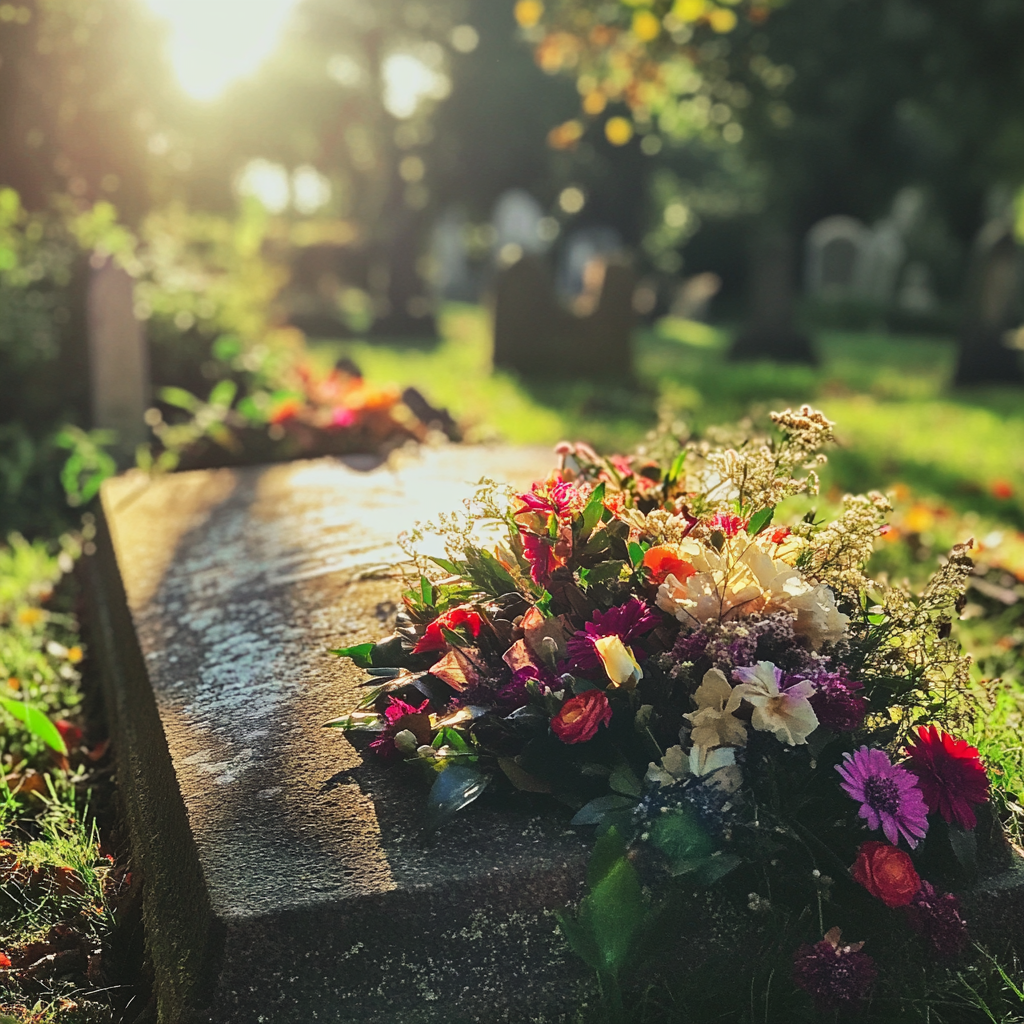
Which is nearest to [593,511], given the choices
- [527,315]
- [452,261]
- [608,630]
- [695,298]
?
[608,630]

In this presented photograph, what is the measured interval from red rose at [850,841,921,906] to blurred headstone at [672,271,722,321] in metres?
22.2

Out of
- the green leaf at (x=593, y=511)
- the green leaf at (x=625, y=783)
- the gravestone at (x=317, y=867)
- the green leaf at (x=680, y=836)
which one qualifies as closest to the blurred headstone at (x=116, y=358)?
the gravestone at (x=317, y=867)

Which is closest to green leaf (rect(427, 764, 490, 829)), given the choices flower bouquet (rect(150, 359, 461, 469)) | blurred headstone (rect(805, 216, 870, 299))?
flower bouquet (rect(150, 359, 461, 469))

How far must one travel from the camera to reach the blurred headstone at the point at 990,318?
38.9 feet

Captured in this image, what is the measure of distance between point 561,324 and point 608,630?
31.2 feet

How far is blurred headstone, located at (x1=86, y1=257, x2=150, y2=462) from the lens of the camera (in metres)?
5.71

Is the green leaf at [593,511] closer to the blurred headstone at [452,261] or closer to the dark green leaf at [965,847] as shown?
the dark green leaf at [965,847]

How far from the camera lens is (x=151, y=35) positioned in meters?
9.04

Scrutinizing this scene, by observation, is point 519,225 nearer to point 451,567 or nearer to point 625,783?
point 451,567

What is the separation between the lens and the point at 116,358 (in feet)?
19.0

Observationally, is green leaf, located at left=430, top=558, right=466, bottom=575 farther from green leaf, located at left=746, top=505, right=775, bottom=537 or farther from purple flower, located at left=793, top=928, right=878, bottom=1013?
purple flower, located at left=793, top=928, right=878, bottom=1013

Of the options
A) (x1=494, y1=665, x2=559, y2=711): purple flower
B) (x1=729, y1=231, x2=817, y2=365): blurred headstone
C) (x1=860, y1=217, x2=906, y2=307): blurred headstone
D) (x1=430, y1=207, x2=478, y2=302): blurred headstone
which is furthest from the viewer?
(x1=430, y1=207, x2=478, y2=302): blurred headstone

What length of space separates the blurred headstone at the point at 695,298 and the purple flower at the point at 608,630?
21.9m

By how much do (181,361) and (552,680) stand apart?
539cm
